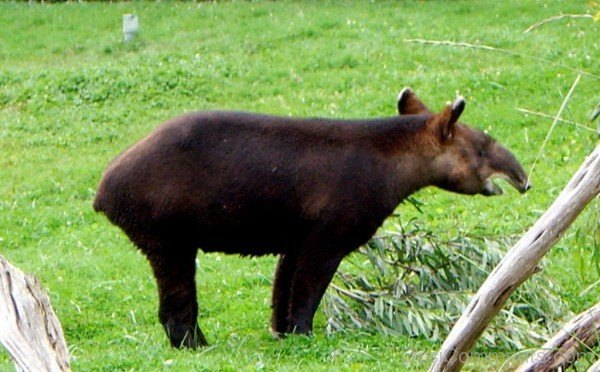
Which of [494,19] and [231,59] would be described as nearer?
[231,59]

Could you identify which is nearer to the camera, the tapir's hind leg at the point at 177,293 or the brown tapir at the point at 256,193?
the brown tapir at the point at 256,193

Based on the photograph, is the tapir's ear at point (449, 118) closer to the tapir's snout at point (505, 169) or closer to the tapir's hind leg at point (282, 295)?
the tapir's snout at point (505, 169)

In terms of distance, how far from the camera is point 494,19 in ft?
68.7

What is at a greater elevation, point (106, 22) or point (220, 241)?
point (220, 241)

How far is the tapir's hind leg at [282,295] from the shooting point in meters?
9.48

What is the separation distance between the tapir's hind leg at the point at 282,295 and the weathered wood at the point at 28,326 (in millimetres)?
3501

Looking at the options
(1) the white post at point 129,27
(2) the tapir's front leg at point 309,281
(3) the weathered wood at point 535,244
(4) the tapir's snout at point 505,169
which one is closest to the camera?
(3) the weathered wood at point 535,244

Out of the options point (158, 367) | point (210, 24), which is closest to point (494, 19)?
point (210, 24)

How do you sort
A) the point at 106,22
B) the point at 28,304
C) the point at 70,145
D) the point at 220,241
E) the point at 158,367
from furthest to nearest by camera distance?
the point at 106,22, the point at 70,145, the point at 220,241, the point at 158,367, the point at 28,304

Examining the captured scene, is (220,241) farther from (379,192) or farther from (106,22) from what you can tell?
(106,22)

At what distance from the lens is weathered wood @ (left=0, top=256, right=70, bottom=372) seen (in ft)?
18.7

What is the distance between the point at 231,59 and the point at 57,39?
12.4 ft

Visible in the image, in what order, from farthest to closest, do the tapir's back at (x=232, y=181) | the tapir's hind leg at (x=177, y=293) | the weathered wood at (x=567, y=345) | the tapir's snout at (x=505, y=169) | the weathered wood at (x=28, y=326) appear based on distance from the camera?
the tapir's snout at (x=505, y=169) → the tapir's hind leg at (x=177, y=293) → the tapir's back at (x=232, y=181) → the weathered wood at (x=567, y=345) → the weathered wood at (x=28, y=326)

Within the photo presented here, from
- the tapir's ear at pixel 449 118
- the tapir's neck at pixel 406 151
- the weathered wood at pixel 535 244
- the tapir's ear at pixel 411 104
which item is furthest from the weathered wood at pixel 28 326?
the tapir's ear at pixel 411 104
